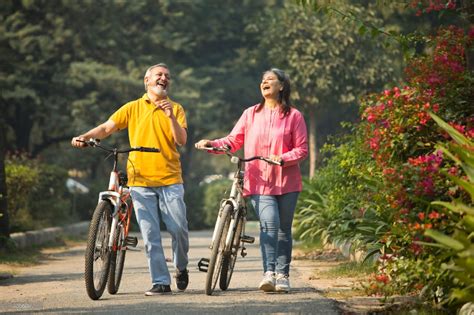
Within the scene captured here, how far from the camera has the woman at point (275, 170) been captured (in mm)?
9273

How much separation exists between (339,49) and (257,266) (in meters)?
19.4

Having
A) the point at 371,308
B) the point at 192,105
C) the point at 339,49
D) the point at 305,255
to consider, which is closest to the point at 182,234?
the point at 371,308

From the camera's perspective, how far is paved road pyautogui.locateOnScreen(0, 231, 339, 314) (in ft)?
26.2

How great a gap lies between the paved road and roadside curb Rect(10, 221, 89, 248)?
12.6ft

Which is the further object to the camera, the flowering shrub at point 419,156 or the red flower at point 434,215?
the flowering shrub at point 419,156

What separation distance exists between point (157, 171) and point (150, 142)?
0.26 m

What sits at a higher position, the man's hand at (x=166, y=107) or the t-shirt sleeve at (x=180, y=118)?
the man's hand at (x=166, y=107)

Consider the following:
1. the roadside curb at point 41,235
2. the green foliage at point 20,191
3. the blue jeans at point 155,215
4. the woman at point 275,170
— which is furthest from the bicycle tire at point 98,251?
the green foliage at point 20,191

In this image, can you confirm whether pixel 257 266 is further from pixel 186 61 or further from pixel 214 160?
pixel 214 160

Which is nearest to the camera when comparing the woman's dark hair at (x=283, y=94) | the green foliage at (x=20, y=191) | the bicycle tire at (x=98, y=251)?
the bicycle tire at (x=98, y=251)

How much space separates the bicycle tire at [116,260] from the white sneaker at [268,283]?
1158 millimetres

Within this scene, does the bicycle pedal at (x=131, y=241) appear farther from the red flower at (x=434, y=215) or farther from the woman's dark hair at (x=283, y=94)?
the red flower at (x=434, y=215)

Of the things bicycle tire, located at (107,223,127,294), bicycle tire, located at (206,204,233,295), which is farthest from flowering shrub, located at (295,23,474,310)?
bicycle tire, located at (107,223,127,294)

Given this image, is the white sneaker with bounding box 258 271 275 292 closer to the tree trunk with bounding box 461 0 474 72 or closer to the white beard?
the white beard
